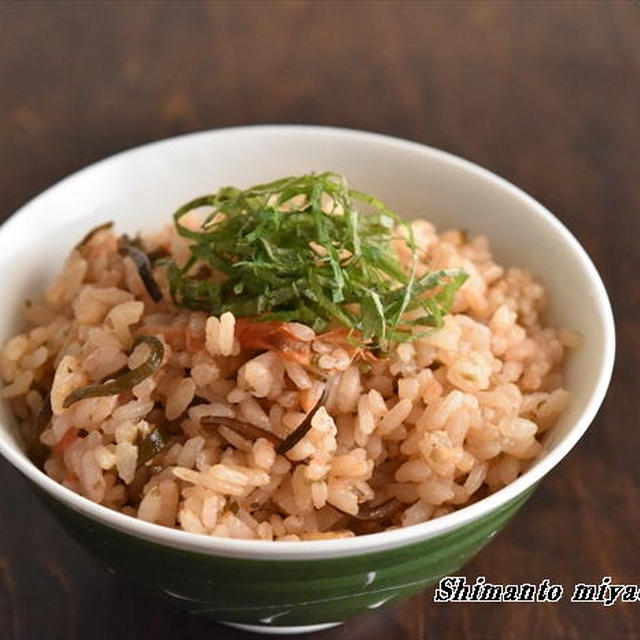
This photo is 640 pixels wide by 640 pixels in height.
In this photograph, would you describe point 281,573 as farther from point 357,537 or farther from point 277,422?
point 277,422

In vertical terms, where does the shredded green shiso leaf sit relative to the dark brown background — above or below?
above

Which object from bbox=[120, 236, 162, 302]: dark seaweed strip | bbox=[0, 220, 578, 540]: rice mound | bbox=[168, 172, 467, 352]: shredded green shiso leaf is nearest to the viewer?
bbox=[0, 220, 578, 540]: rice mound

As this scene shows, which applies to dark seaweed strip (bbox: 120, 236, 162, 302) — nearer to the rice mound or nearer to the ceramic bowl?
the rice mound

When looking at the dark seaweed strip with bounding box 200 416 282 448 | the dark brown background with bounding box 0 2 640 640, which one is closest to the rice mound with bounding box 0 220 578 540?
the dark seaweed strip with bounding box 200 416 282 448

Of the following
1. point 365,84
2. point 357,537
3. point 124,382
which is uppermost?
point 124,382

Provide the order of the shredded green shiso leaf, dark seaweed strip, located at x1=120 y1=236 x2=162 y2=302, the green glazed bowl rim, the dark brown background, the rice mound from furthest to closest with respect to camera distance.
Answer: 1. the dark brown background
2. dark seaweed strip, located at x1=120 y1=236 x2=162 y2=302
3. the shredded green shiso leaf
4. the rice mound
5. the green glazed bowl rim

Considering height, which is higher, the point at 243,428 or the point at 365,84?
the point at 243,428

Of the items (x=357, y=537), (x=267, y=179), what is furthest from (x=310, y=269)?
(x=267, y=179)

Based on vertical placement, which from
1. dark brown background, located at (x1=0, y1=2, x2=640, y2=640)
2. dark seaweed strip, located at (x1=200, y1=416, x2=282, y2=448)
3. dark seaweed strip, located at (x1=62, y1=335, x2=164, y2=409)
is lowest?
dark brown background, located at (x1=0, y1=2, x2=640, y2=640)
